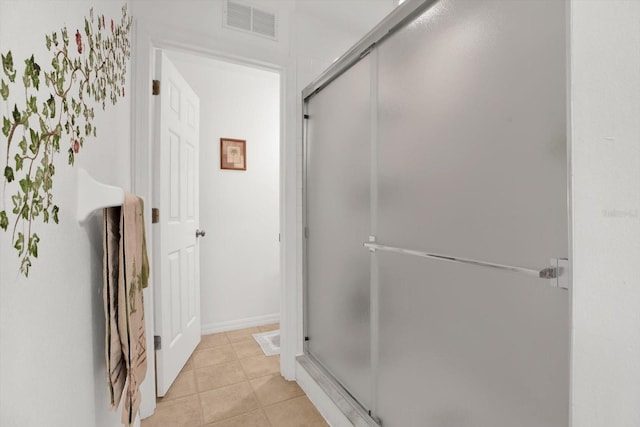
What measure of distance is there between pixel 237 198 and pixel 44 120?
2428 millimetres

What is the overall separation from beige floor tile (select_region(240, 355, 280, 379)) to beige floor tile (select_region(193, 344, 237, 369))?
0.45 ft

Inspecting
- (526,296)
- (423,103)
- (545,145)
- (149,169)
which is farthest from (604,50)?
(149,169)

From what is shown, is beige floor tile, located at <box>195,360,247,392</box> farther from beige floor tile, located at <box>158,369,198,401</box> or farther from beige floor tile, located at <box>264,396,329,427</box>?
beige floor tile, located at <box>264,396,329,427</box>

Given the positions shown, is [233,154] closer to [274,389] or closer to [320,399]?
[274,389]

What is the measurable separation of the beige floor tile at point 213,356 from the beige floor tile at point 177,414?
41cm

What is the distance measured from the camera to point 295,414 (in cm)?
181

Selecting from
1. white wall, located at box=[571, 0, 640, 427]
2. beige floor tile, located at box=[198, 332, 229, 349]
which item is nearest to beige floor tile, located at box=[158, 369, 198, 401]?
beige floor tile, located at box=[198, 332, 229, 349]

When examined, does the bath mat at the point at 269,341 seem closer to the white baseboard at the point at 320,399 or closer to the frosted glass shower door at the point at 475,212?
the white baseboard at the point at 320,399

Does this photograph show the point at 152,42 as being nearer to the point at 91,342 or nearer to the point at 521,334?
the point at 91,342

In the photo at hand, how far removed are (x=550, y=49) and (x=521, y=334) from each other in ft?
2.36

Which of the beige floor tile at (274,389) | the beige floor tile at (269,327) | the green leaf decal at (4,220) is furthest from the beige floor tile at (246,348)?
the green leaf decal at (4,220)

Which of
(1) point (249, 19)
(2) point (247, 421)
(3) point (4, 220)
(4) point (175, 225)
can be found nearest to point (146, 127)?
(4) point (175, 225)

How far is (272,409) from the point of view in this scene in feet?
6.08

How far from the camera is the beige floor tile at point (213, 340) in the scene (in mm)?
2691
